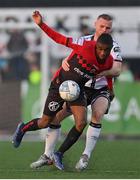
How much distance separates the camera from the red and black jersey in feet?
37.8

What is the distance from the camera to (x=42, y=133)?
18.9m

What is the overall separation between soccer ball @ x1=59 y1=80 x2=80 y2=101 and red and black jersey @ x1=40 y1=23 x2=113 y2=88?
115 millimetres

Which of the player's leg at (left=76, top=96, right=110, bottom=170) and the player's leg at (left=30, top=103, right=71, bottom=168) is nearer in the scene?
the player's leg at (left=76, top=96, right=110, bottom=170)

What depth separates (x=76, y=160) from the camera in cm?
1309

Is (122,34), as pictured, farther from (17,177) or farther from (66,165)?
(17,177)

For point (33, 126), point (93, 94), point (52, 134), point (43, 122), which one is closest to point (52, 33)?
point (93, 94)

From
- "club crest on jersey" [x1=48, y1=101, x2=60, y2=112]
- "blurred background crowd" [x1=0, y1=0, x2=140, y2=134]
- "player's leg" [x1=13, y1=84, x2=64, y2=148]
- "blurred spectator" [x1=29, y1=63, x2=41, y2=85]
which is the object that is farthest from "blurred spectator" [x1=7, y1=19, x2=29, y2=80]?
"club crest on jersey" [x1=48, y1=101, x2=60, y2=112]

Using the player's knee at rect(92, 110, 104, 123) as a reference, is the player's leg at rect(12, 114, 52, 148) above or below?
below

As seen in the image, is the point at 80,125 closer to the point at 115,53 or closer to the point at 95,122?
the point at 95,122

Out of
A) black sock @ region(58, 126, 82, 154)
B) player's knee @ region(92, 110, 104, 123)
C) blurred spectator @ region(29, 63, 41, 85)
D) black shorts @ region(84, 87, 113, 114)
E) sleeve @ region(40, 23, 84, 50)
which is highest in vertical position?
sleeve @ region(40, 23, 84, 50)

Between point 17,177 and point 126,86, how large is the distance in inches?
351

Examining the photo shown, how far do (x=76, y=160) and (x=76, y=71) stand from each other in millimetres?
1910

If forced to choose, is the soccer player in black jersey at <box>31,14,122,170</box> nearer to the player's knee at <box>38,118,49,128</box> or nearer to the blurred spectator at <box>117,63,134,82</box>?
the player's knee at <box>38,118,49,128</box>

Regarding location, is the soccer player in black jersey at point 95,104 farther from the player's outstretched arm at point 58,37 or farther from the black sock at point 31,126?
the black sock at point 31,126
